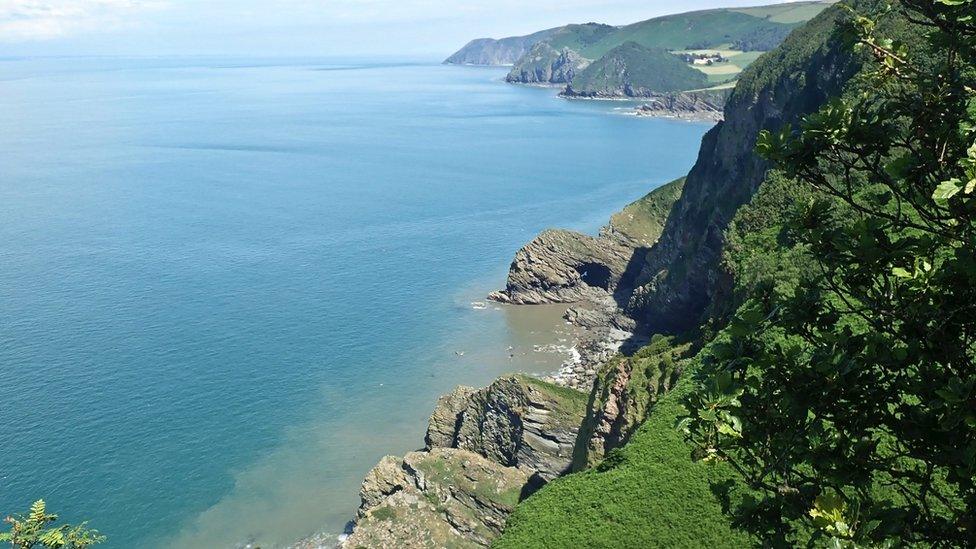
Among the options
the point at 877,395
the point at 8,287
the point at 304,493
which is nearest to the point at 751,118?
the point at 304,493

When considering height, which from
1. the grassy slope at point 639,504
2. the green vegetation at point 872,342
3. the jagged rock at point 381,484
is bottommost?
the jagged rock at point 381,484

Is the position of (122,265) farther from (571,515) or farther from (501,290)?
(571,515)

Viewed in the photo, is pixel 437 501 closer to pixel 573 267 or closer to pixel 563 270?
pixel 563 270

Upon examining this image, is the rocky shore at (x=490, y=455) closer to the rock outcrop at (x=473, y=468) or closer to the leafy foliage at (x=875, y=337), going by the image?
the rock outcrop at (x=473, y=468)

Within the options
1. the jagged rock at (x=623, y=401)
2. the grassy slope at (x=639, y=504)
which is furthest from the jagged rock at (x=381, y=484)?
the grassy slope at (x=639, y=504)

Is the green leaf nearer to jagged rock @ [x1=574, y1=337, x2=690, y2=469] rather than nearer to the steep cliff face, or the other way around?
jagged rock @ [x1=574, y1=337, x2=690, y2=469]

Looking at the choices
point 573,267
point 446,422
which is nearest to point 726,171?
point 573,267
